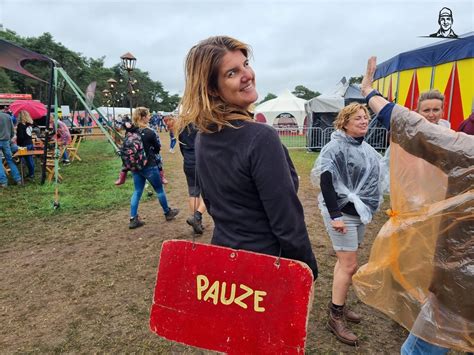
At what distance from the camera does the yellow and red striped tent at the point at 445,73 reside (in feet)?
23.4

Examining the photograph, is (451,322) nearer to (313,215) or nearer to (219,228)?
(219,228)

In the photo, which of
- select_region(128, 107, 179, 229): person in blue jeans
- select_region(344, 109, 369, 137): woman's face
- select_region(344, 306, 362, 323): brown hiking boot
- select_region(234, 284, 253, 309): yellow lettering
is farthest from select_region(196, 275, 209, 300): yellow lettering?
select_region(128, 107, 179, 229): person in blue jeans

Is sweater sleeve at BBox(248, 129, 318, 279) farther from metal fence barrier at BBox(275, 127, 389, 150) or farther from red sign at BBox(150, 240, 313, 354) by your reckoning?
metal fence barrier at BBox(275, 127, 389, 150)

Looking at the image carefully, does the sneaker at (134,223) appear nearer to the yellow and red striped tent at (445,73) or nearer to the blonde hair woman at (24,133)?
the blonde hair woman at (24,133)

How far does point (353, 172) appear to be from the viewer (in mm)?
2289

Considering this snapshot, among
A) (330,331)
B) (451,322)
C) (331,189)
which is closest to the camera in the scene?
(451,322)

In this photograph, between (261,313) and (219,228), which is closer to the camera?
(261,313)

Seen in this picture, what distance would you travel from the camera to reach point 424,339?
4.79 ft

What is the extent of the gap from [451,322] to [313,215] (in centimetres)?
403

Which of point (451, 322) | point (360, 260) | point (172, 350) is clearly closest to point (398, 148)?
point (451, 322)

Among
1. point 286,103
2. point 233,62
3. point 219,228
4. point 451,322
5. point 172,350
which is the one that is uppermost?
point 286,103

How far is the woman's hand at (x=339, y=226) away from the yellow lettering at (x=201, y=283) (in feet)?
4.24

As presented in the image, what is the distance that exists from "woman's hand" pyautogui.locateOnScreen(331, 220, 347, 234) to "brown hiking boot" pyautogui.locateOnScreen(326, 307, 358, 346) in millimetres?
658

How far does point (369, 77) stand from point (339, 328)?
1809 millimetres
